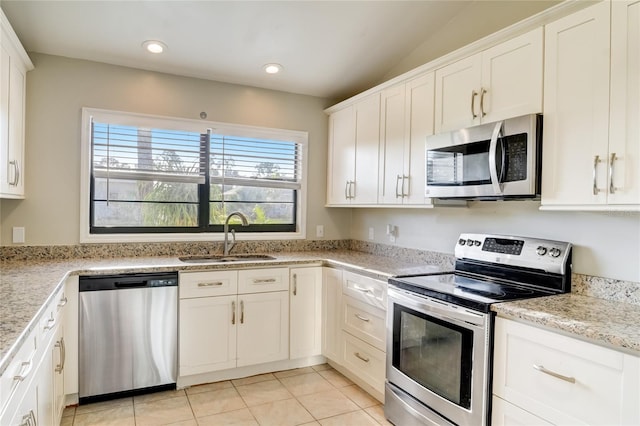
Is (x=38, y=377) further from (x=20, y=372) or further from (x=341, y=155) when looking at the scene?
(x=341, y=155)

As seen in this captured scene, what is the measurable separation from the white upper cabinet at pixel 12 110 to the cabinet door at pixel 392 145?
7.78 ft

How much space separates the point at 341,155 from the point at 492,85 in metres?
1.65

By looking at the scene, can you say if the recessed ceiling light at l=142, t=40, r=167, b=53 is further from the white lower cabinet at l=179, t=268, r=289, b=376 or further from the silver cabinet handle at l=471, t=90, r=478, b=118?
the silver cabinet handle at l=471, t=90, r=478, b=118

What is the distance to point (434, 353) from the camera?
2100 mm

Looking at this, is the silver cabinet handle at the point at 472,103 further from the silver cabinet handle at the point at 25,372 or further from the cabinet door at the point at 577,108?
the silver cabinet handle at the point at 25,372

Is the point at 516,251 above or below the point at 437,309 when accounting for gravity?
above

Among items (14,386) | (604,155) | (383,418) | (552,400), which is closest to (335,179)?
(383,418)

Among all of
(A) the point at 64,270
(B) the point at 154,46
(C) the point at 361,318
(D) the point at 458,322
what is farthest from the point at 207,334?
(B) the point at 154,46

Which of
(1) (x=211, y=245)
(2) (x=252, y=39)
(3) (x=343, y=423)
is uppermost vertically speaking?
(2) (x=252, y=39)

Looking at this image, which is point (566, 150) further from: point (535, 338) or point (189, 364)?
point (189, 364)

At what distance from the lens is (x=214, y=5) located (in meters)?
2.52

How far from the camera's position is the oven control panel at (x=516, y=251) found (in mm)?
2062

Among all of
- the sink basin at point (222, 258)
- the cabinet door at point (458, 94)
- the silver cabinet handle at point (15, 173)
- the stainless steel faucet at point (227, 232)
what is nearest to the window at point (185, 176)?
the stainless steel faucet at point (227, 232)

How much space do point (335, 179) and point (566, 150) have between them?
2149 millimetres
